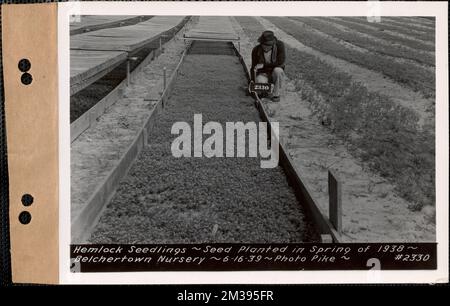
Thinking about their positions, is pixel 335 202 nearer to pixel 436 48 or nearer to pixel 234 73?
pixel 436 48

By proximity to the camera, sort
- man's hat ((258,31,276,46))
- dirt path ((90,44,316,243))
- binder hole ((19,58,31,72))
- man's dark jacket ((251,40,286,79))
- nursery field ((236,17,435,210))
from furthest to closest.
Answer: man's dark jacket ((251,40,286,79))
man's hat ((258,31,276,46))
nursery field ((236,17,435,210))
dirt path ((90,44,316,243))
binder hole ((19,58,31,72))

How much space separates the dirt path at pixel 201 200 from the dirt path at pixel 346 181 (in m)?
0.28

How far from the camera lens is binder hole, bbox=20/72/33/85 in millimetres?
3227

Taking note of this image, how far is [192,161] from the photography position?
11.9ft

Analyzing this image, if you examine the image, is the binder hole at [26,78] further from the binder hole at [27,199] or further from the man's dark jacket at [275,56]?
the man's dark jacket at [275,56]

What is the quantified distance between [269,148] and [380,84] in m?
1.37

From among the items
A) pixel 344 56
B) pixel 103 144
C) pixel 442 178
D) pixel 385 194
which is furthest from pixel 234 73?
pixel 442 178

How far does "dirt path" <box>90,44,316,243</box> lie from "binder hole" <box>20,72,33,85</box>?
945mm

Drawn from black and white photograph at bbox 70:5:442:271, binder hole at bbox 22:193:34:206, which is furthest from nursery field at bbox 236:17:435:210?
binder hole at bbox 22:193:34:206

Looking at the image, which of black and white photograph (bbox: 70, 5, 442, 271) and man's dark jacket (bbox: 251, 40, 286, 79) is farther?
man's dark jacket (bbox: 251, 40, 286, 79)

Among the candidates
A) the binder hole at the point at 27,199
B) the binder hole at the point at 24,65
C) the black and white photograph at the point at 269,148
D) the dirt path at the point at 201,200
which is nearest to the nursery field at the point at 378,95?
the black and white photograph at the point at 269,148

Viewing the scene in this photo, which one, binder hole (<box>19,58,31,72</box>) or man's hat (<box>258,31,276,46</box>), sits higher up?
man's hat (<box>258,31,276,46</box>)

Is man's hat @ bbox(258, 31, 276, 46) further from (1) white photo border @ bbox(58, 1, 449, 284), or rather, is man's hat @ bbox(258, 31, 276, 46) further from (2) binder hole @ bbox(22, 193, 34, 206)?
(2) binder hole @ bbox(22, 193, 34, 206)

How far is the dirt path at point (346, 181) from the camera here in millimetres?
3352
